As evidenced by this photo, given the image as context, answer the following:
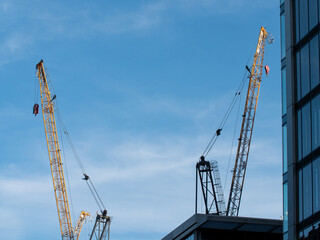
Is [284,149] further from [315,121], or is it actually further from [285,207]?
[315,121]

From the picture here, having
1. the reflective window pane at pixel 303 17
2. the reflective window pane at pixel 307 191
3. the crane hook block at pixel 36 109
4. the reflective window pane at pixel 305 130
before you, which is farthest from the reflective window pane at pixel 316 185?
the crane hook block at pixel 36 109

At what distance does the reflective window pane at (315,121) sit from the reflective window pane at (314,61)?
3.85 feet

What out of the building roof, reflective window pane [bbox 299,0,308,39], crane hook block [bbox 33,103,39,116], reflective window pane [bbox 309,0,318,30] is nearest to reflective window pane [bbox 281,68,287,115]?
reflective window pane [bbox 299,0,308,39]

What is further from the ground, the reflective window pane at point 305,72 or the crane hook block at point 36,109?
the crane hook block at point 36,109

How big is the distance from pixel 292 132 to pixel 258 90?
294 ft

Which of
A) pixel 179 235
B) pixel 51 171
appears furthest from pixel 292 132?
pixel 51 171

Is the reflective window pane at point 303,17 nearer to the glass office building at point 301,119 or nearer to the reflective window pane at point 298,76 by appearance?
the glass office building at point 301,119

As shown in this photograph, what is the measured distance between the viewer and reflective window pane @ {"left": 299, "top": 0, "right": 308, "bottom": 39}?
154 ft

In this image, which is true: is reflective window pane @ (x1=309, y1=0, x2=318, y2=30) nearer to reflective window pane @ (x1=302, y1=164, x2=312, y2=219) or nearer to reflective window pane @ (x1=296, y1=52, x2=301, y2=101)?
reflective window pane @ (x1=296, y1=52, x2=301, y2=101)

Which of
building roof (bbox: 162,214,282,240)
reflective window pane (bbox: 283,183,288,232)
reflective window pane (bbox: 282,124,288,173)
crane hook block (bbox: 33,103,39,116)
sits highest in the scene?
crane hook block (bbox: 33,103,39,116)

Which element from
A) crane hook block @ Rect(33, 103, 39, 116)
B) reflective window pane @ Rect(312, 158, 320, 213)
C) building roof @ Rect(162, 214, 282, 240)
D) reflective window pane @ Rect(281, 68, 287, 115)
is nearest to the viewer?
reflective window pane @ Rect(312, 158, 320, 213)

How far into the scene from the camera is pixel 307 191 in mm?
42969

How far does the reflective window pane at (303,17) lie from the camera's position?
4689cm

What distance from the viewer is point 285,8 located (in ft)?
165
